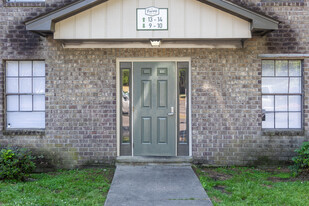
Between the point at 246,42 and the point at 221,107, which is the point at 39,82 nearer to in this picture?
the point at 221,107

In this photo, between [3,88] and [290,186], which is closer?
[290,186]

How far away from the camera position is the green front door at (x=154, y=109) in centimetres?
784

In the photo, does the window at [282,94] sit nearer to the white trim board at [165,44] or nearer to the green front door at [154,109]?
the white trim board at [165,44]

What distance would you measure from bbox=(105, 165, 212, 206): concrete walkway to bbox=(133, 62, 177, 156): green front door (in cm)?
59

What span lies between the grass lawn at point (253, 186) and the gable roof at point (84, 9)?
3.10m

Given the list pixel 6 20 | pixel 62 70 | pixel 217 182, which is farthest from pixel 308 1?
pixel 6 20

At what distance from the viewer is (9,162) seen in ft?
21.5

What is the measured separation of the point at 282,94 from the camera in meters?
7.92

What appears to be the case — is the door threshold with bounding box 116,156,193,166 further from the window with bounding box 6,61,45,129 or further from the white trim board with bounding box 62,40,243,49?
the white trim board with bounding box 62,40,243,49

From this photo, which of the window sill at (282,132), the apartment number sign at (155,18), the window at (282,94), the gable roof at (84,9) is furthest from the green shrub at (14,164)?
the window at (282,94)

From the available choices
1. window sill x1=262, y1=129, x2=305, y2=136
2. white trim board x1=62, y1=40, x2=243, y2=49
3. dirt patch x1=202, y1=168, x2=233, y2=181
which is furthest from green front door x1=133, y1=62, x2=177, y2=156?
window sill x1=262, y1=129, x2=305, y2=136

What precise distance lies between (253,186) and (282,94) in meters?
2.80

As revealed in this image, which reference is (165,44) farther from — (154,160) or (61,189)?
(61,189)

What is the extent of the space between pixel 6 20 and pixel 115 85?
3.02 meters
